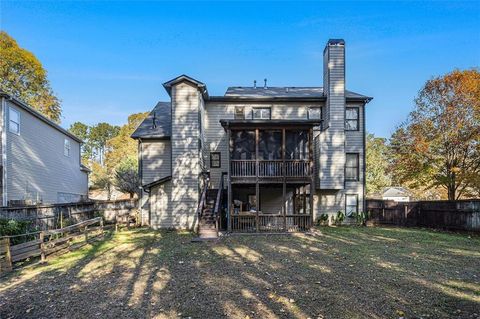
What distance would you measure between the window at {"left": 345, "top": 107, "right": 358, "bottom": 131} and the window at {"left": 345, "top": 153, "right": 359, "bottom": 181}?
1.75 m

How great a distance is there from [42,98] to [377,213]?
35.4 meters

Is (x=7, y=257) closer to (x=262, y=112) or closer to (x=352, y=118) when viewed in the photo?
(x=262, y=112)

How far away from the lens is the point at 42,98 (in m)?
33.6

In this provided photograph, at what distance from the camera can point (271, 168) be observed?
15633mm

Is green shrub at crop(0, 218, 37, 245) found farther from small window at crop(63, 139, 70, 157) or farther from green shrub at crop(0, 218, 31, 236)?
small window at crop(63, 139, 70, 157)

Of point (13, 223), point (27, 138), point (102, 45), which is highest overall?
point (102, 45)

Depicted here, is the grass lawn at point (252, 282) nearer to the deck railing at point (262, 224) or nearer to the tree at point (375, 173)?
the deck railing at point (262, 224)

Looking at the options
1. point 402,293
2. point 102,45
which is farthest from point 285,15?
point 402,293

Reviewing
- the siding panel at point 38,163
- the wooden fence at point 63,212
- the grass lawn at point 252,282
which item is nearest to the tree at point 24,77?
the siding panel at point 38,163

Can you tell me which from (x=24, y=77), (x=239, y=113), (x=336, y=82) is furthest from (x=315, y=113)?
(x=24, y=77)

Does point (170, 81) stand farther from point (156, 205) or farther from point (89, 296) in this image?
point (89, 296)

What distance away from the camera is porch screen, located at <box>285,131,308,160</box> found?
17.2 meters

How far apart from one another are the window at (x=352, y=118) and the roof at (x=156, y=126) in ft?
35.9

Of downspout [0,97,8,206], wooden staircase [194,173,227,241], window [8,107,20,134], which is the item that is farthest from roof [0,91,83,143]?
wooden staircase [194,173,227,241]
